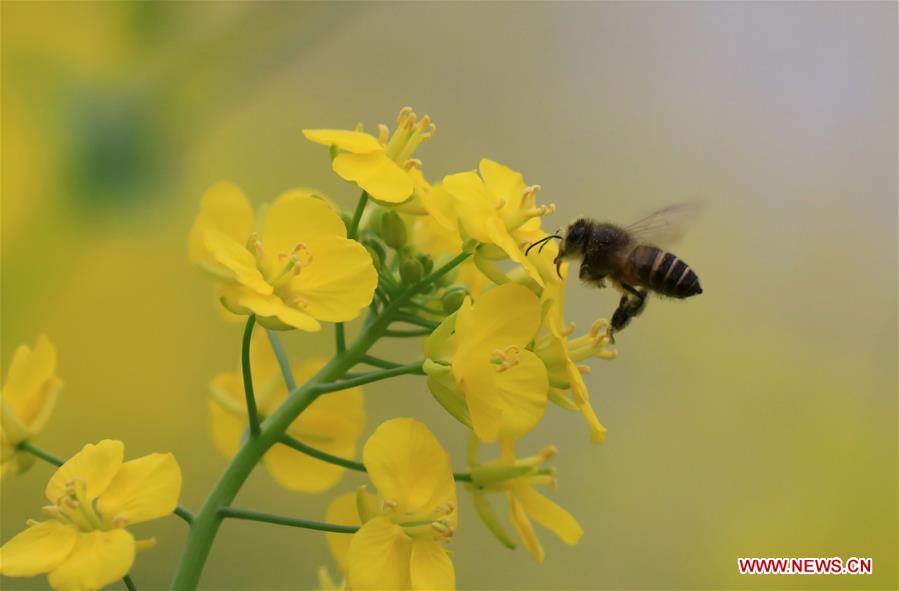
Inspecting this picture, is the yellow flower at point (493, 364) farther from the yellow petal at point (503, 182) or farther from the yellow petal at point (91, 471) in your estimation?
the yellow petal at point (91, 471)

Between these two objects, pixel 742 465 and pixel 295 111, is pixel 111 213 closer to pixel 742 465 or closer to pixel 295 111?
pixel 295 111

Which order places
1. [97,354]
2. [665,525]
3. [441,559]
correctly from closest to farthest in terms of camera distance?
[441,559] → [97,354] → [665,525]

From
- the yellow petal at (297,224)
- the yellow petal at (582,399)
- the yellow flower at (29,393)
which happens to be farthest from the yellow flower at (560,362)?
the yellow flower at (29,393)

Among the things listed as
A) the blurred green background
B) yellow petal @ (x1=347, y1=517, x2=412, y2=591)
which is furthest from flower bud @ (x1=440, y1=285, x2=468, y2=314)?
the blurred green background

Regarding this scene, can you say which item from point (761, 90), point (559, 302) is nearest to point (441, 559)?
point (559, 302)

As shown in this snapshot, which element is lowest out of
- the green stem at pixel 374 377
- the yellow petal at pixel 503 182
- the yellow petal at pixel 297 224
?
the green stem at pixel 374 377

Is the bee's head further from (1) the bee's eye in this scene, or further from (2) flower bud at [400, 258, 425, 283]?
(2) flower bud at [400, 258, 425, 283]
